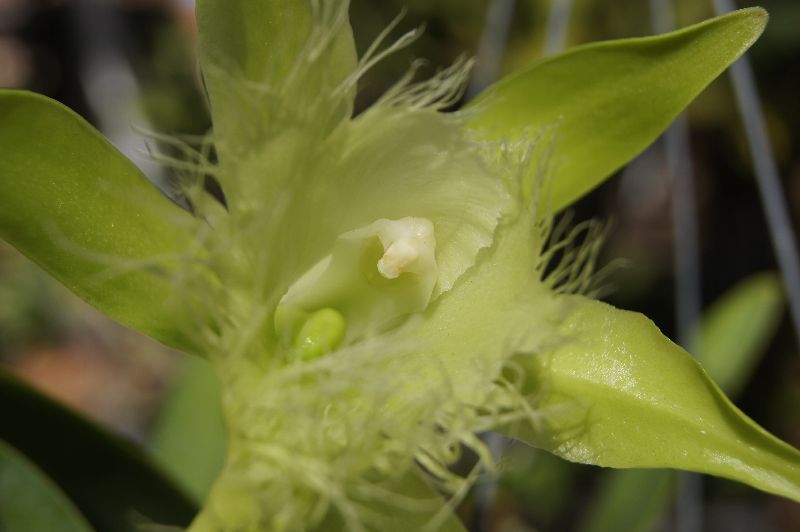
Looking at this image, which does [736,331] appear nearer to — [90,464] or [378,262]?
[378,262]

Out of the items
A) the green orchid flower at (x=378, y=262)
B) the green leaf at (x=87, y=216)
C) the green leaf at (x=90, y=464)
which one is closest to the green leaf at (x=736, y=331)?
the green orchid flower at (x=378, y=262)

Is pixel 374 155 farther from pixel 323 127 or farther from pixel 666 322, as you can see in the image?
pixel 666 322

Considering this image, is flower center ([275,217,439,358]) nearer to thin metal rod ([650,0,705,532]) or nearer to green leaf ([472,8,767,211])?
green leaf ([472,8,767,211])

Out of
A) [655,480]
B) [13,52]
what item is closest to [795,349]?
[655,480]

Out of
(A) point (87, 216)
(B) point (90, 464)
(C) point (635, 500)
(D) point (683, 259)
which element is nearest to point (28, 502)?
(B) point (90, 464)

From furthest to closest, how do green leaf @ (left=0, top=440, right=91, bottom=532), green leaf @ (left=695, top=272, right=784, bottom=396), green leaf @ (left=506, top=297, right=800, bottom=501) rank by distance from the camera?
green leaf @ (left=695, top=272, right=784, bottom=396), green leaf @ (left=0, top=440, right=91, bottom=532), green leaf @ (left=506, top=297, right=800, bottom=501)

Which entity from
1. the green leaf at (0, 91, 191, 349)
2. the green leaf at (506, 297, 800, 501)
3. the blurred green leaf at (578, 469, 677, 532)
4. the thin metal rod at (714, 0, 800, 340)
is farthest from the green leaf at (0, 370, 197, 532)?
the thin metal rod at (714, 0, 800, 340)

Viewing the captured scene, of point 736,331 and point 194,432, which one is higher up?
point 736,331
